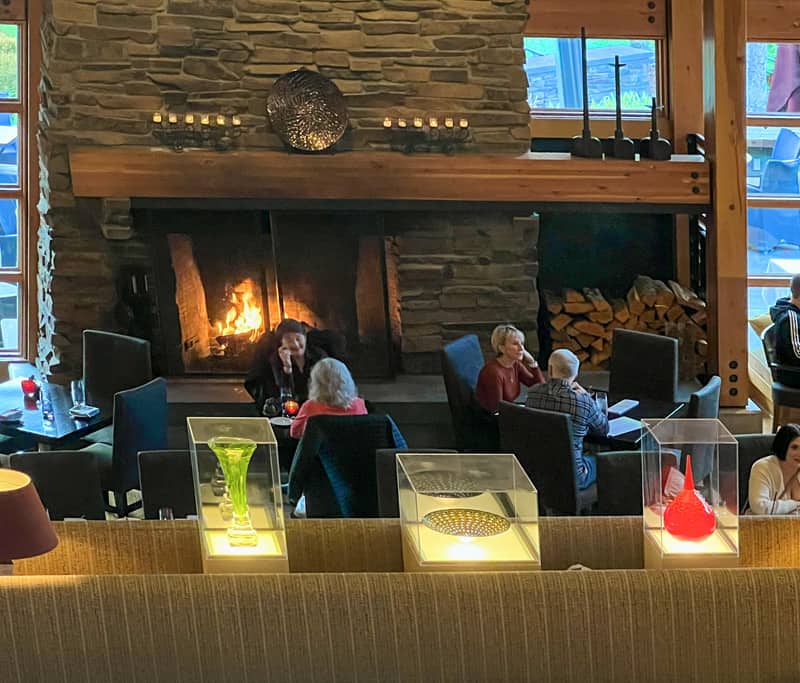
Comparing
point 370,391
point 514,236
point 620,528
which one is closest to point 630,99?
point 514,236

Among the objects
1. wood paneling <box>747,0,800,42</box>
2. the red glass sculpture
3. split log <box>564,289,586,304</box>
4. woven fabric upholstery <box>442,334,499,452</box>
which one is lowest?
woven fabric upholstery <box>442,334,499,452</box>

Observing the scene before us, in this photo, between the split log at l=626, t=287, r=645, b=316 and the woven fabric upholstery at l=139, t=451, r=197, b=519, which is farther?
the split log at l=626, t=287, r=645, b=316

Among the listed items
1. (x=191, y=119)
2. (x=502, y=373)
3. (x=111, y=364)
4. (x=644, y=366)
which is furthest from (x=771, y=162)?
(x=111, y=364)

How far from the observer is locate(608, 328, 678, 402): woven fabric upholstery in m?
6.25

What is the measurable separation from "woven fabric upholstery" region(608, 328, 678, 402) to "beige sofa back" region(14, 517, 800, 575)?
2883 mm

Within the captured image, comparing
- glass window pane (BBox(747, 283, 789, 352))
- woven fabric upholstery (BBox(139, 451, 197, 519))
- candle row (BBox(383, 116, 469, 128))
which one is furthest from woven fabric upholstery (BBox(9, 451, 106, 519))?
glass window pane (BBox(747, 283, 789, 352))

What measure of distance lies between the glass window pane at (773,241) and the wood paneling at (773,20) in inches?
44.4

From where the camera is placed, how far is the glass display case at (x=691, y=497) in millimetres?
3201

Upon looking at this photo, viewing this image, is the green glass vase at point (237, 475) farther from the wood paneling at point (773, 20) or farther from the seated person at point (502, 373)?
the wood paneling at point (773, 20)

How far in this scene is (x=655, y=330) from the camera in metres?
7.53

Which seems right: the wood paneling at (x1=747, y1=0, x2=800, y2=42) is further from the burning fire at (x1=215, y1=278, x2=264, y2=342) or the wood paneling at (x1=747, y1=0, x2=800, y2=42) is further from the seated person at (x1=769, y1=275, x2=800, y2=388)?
the burning fire at (x1=215, y1=278, x2=264, y2=342)

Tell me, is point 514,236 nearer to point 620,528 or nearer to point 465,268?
point 465,268

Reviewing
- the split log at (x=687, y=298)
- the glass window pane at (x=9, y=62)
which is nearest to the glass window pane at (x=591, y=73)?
the split log at (x=687, y=298)

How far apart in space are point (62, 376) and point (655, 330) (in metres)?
3.53
